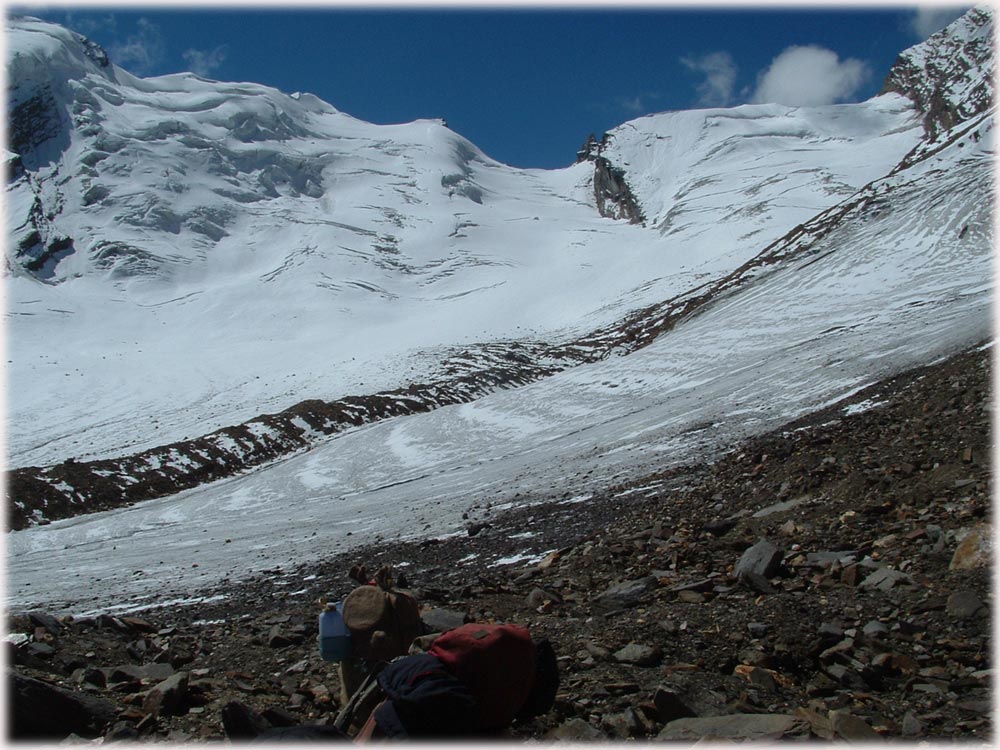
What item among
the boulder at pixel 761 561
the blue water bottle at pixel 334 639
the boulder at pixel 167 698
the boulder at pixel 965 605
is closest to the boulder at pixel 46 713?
the boulder at pixel 167 698

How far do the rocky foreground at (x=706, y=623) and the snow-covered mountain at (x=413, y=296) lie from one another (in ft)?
19.5

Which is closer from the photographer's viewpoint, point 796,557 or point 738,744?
point 738,744

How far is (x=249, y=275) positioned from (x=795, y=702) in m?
100

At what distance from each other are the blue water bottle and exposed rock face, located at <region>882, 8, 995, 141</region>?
122 metres

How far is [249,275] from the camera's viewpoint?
319 ft

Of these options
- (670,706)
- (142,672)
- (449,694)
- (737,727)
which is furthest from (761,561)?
(142,672)

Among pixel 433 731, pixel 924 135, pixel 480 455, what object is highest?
pixel 924 135

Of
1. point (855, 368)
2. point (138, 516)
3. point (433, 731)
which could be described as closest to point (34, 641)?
point (433, 731)

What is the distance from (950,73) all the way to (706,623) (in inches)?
6625

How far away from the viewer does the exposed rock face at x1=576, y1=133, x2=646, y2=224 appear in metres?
128

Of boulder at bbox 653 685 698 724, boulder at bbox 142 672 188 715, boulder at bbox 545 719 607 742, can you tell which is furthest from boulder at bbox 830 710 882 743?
boulder at bbox 142 672 188 715

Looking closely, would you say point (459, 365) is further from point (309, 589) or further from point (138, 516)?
point (309, 589)

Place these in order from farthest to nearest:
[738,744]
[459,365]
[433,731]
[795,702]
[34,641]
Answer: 1. [459,365]
2. [34,641]
3. [795,702]
4. [738,744]
5. [433,731]

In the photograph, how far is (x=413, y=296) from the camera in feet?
295
